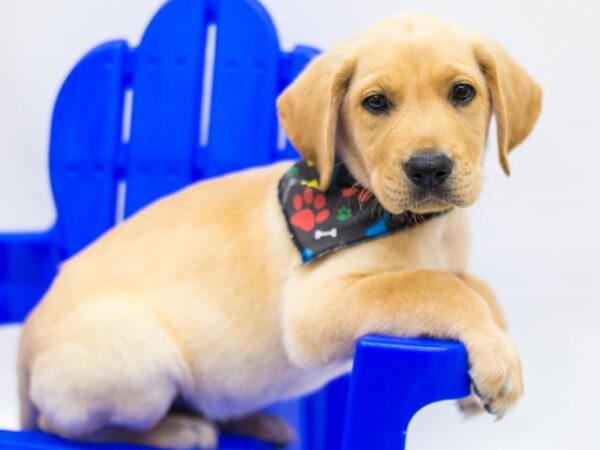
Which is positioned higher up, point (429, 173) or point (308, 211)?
point (429, 173)

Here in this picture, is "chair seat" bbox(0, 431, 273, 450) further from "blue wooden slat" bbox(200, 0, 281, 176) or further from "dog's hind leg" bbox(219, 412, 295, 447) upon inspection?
"blue wooden slat" bbox(200, 0, 281, 176)

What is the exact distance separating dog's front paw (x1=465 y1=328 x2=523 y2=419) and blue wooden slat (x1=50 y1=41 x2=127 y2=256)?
5.38ft

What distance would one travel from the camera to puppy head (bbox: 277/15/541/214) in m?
1.83

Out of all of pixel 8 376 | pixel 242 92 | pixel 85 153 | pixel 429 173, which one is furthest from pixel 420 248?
pixel 8 376

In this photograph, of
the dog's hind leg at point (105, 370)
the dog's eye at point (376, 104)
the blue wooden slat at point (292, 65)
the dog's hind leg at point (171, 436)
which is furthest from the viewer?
the blue wooden slat at point (292, 65)

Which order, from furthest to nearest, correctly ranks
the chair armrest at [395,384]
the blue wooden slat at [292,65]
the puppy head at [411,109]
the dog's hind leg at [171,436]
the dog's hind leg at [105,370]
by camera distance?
the blue wooden slat at [292,65], the dog's hind leg at [171,436], the dog's hind leg at [105,370], the puppy head at [411,109], the chair armrest at [395,384]

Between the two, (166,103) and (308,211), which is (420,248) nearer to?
(308,211)

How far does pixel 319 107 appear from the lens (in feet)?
6.59

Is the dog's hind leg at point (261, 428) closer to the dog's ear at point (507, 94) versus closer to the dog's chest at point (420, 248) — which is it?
the dog's chest at point (420, 248)

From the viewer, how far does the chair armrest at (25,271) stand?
9.84 feet

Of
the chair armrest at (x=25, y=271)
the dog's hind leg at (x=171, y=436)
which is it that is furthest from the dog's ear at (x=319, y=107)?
the chair armrest at (x=25, y=271)

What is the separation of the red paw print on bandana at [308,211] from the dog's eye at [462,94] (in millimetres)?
397

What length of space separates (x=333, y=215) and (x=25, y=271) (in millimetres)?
1383

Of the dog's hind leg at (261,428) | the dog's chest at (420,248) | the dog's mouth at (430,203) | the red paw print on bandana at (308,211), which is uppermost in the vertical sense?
the dog's mouth at (430,203)
